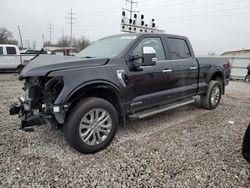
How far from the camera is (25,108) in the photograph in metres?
3.05

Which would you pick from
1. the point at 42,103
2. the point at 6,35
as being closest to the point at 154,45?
the point at 42,103

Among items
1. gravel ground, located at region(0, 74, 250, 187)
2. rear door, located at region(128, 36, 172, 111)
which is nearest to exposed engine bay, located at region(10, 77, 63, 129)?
gravel ground, located at region(0, 74, 250, 187)

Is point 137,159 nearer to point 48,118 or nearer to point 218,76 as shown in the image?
point 48,118

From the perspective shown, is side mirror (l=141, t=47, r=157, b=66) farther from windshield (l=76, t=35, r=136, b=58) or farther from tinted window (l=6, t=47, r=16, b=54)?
tinted window (l=6, t=47, r=16, b=54)

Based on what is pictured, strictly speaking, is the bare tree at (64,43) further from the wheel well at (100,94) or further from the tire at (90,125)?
the tire at (90,125)

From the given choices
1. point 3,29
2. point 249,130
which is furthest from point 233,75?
point 3,29

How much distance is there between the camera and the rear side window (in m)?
4.11

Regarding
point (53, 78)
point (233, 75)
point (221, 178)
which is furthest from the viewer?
point (233, 75)

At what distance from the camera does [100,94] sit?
321 cm

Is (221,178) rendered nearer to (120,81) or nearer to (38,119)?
(120,81)

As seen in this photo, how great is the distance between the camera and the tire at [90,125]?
2738 millimetres

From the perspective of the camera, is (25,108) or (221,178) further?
(25,108)

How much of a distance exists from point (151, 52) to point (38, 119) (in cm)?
204

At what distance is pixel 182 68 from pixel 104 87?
204cm
